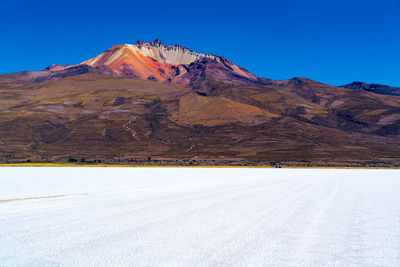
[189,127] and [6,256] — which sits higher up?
[189,127]

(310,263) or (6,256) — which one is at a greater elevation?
(310,263)

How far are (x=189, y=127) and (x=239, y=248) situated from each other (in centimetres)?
18553

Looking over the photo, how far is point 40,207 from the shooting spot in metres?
14.4

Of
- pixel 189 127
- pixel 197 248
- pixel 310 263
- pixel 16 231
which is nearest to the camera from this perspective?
pixel 310 263

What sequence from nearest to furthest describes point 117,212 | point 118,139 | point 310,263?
point 310,263
point 117,212
point 118,139

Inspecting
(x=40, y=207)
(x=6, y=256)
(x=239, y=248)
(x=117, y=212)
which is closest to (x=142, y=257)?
(x=239, y=248)

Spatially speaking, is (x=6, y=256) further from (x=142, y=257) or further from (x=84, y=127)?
(x=84, y=127)

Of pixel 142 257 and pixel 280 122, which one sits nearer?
pixel 142 257

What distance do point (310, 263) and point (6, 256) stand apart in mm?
5615

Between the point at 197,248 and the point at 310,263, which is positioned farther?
the point at 197,248

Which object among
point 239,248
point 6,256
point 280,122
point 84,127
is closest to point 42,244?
point 6,256

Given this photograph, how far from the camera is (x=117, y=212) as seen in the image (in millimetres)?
13102

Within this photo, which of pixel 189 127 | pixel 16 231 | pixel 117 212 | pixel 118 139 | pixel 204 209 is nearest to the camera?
pixel 16 231

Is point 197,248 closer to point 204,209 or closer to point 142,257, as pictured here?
point 142,257
